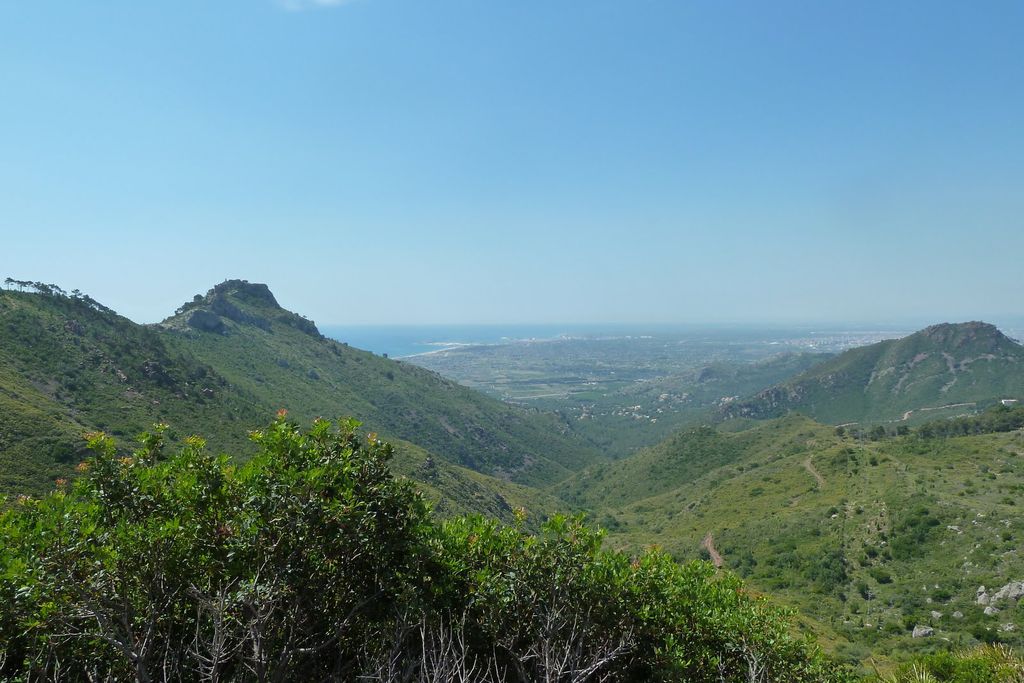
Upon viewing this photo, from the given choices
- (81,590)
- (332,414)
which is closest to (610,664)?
(81,590)

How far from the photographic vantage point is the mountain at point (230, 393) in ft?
173

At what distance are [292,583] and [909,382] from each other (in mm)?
201240

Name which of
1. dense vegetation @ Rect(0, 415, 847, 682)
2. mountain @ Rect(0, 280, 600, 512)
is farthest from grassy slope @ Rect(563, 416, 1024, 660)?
mountain @ Rect(0, 280, 600, 512)

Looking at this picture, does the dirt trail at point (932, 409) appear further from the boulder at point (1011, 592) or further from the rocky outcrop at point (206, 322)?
the rocky outcrop at point (206, 322)

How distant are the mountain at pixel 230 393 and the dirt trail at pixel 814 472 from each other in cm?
4835

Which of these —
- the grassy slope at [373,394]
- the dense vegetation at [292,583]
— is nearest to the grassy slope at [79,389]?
the grassy slope at [373,394]

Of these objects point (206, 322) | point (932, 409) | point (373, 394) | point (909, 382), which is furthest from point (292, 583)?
point (909, 382)

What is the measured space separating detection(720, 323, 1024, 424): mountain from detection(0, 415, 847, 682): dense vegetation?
158555 mm

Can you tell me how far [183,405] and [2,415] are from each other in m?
30.1

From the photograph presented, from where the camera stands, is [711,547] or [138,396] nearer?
[711,547]

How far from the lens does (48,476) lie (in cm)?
3719

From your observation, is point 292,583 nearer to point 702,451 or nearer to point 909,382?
point 702,451

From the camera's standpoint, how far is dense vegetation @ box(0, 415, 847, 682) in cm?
719

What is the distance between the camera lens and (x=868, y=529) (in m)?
46.6
